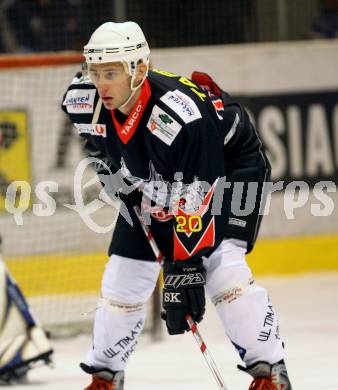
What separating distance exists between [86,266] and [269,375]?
117 inches

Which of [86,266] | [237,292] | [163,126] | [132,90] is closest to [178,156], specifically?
[163,126]

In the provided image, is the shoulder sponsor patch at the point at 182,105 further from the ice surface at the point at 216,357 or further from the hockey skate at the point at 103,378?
the ice surface at the point at 216,357

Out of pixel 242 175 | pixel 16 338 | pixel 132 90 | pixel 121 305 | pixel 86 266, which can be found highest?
pixel 132 90

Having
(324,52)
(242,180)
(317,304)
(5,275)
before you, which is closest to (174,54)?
(324,52)

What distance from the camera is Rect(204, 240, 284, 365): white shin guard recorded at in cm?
382

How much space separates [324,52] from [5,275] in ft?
10.7

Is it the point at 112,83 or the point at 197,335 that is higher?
the point at 112,83

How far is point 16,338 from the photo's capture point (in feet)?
16.9

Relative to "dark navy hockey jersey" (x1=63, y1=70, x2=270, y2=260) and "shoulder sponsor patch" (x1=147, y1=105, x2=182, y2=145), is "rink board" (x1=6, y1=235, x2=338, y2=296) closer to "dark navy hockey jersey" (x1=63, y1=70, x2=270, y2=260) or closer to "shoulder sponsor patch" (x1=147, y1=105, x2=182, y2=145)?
"dark navy hockey jersey" (x1=63, y1=70, x2=270, y2=260)

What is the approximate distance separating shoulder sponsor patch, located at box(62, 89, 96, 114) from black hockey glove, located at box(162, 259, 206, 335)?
1.99 feet

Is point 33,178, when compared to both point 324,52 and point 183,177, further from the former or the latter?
point 183,177

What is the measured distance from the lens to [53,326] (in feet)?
20.4

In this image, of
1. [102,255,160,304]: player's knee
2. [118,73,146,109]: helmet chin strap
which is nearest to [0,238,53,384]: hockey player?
[102,255,160,304]: player's knee

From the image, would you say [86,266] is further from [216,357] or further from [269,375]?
[269,375]
